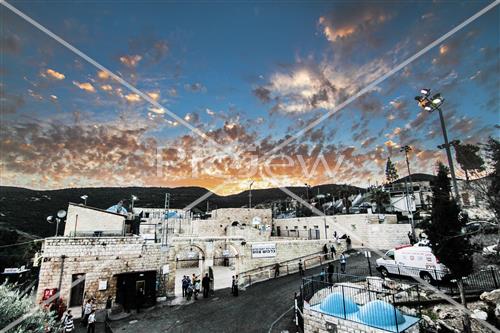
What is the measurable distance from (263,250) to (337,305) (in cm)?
1178

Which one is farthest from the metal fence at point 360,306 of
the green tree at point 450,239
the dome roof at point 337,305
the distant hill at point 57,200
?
the distant hill at point 57,200

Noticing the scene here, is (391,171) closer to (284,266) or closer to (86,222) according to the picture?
(284,266)

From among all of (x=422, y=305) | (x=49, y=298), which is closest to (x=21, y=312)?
(x=49, y=298)

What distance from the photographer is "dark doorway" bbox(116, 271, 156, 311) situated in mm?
17109

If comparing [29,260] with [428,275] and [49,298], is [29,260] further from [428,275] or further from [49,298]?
[428,275]

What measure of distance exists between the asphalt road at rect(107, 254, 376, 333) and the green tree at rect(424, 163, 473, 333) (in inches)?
307

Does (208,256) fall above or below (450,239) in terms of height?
below

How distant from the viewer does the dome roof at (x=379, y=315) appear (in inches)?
379

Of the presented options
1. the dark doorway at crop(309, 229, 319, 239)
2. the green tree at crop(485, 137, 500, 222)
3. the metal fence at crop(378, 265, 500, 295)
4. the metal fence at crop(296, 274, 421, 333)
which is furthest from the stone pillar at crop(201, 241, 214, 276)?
the green tree at crop(485, 137, 500, 222)

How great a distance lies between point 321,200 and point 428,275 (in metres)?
49.0

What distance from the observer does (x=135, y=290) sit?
1773 cm

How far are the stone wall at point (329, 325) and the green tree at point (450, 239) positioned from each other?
3.16 metres

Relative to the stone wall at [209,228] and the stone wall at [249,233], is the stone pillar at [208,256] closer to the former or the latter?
the stone wall at [249,233]

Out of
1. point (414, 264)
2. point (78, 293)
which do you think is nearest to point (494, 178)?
point (414, 264)
